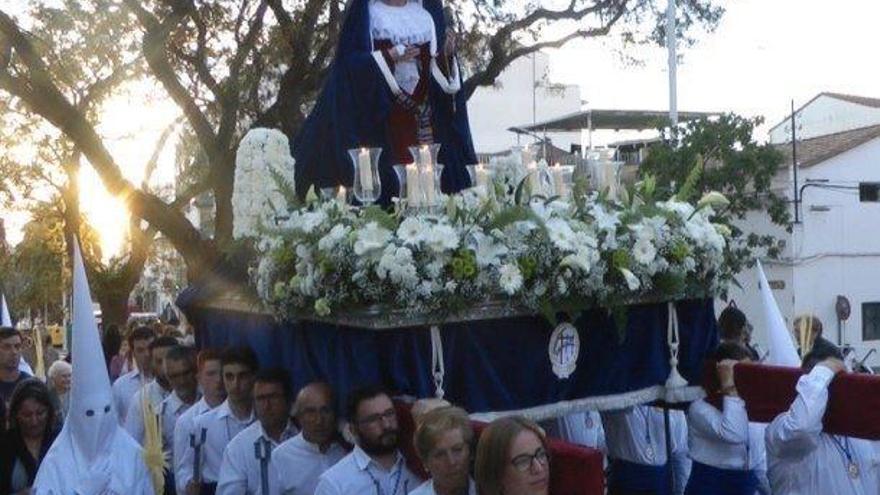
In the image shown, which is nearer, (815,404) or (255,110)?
(815,404)

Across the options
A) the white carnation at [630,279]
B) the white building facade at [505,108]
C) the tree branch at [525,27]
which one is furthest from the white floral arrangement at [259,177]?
the white building facade at [505,108]

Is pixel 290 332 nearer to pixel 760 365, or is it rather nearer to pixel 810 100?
pixel 760 365

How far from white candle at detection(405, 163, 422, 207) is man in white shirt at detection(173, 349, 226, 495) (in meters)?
1.99

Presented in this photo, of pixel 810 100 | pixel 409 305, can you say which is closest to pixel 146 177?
pixel 409 305

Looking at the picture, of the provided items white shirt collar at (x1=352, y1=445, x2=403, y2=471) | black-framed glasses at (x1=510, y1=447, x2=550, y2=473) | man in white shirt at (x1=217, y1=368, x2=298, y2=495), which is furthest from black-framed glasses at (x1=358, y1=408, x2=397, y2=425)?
black-framed glasses at (x1=510, y1=447, x2=550, y2=473)

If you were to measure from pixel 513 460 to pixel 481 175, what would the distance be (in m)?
2.48

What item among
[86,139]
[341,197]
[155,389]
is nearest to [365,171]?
[341,197]

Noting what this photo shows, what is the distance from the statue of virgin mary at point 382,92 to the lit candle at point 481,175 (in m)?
0.28

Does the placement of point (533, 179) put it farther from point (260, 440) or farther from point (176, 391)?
point (176, 391)

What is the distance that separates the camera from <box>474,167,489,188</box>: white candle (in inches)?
244

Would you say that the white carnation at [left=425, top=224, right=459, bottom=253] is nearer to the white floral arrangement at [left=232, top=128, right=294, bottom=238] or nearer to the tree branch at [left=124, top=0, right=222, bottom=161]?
the white floral arrangement at [left=232, top=128, right=294, bottom=238]

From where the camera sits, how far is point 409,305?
517cm

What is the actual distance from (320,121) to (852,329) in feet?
93.5

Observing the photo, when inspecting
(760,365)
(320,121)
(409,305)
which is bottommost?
(760,365)
